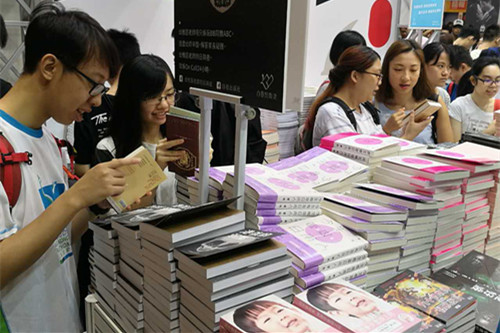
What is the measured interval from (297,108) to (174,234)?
458mm

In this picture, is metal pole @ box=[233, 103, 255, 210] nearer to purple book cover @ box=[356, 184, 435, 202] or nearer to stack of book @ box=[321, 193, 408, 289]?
stack of book @ box=[321, 193, 408, 289]

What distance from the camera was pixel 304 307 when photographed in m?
1.15

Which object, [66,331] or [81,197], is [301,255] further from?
[66,331]

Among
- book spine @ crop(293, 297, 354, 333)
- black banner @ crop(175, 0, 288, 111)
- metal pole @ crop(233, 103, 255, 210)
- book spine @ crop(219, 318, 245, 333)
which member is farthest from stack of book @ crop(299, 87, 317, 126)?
book spine @ crop(219, 318, 245, 333)

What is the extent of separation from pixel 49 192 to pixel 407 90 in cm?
279

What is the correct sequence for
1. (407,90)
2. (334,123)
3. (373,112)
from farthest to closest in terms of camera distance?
(407,90), (373,112), (334,123)

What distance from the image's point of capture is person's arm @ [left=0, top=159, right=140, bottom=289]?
1.27 metres

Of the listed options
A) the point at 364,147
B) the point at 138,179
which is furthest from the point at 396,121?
the point at 138,179

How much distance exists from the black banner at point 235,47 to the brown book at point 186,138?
0.21 metres

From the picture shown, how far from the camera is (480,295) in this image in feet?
4.86

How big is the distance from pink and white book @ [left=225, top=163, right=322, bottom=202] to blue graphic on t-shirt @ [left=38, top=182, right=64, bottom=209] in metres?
0.58

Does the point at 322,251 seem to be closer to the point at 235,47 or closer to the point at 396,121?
the point at 235,47

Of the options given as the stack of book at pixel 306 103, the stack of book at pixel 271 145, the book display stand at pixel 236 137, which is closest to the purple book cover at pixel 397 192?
the book display stand at pixel 236 137

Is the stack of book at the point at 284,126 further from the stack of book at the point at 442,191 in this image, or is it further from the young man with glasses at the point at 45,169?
the young man with glasses at the point at 45,169
